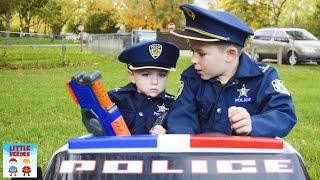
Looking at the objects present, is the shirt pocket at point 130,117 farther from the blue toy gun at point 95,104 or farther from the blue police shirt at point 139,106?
the blue toy gun at point 95,104

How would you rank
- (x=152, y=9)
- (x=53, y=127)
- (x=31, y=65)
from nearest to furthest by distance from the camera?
(x=53, y=127) < (x=31, y=65) < (x=152, y=9)

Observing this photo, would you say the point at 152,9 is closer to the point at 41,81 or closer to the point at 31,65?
the point at 31,65

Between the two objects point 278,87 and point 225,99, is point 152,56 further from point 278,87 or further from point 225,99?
point 278,87

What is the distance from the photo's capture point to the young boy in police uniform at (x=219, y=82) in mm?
3334

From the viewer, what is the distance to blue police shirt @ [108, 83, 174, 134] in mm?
4004

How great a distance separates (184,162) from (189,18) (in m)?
1.34

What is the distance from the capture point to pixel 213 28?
3.35 meters

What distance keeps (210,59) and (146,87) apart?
2.49ft

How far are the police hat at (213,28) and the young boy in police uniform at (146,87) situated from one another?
51 centimetres

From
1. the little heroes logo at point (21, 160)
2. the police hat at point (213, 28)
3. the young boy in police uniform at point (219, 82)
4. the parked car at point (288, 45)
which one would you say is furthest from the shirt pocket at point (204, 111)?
the parked car at point (288, 45)

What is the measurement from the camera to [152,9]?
156 feet

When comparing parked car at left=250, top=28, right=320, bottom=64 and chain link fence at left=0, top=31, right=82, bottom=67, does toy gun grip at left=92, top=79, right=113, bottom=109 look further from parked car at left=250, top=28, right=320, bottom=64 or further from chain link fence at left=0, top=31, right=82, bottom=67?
parked car at left=250, top=28, right=320, bottom=64

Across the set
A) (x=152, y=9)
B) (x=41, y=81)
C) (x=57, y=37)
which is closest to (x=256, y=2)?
(x=152, y=9)

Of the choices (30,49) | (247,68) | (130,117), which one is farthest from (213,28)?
(30,49)
